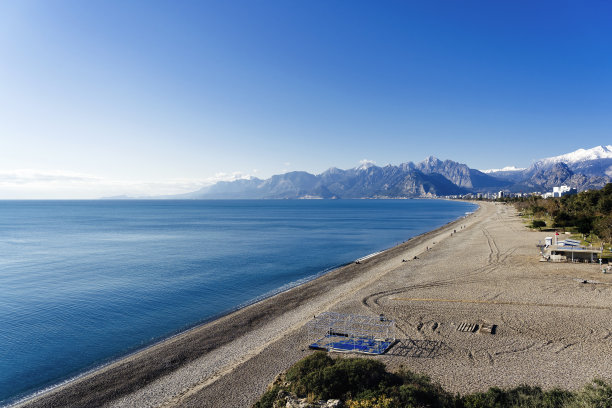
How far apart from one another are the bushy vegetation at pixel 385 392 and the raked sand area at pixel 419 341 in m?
2.01

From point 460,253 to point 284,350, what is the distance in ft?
110

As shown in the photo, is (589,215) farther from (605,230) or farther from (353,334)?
(353,334)

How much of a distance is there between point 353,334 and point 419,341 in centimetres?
318

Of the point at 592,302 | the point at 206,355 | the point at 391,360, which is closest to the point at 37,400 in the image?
the point at 206,355

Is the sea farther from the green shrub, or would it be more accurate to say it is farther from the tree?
the tree

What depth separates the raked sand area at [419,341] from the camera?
552 inches

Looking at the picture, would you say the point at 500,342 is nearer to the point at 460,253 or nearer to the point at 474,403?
the point at 474,403

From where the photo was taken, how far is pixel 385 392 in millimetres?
10719

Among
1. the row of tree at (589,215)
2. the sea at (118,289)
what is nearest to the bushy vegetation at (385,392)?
the sea at (118,289)

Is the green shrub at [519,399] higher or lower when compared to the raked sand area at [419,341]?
higher

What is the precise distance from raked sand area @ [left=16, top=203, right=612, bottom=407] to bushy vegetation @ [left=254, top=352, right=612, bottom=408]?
2.01 m

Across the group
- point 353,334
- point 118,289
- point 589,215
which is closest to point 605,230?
point 589,215

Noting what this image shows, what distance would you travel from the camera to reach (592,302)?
2200 cm

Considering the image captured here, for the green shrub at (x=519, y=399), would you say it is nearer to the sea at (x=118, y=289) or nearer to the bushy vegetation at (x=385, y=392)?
the bushy vegetation at (x=385, y=392)
